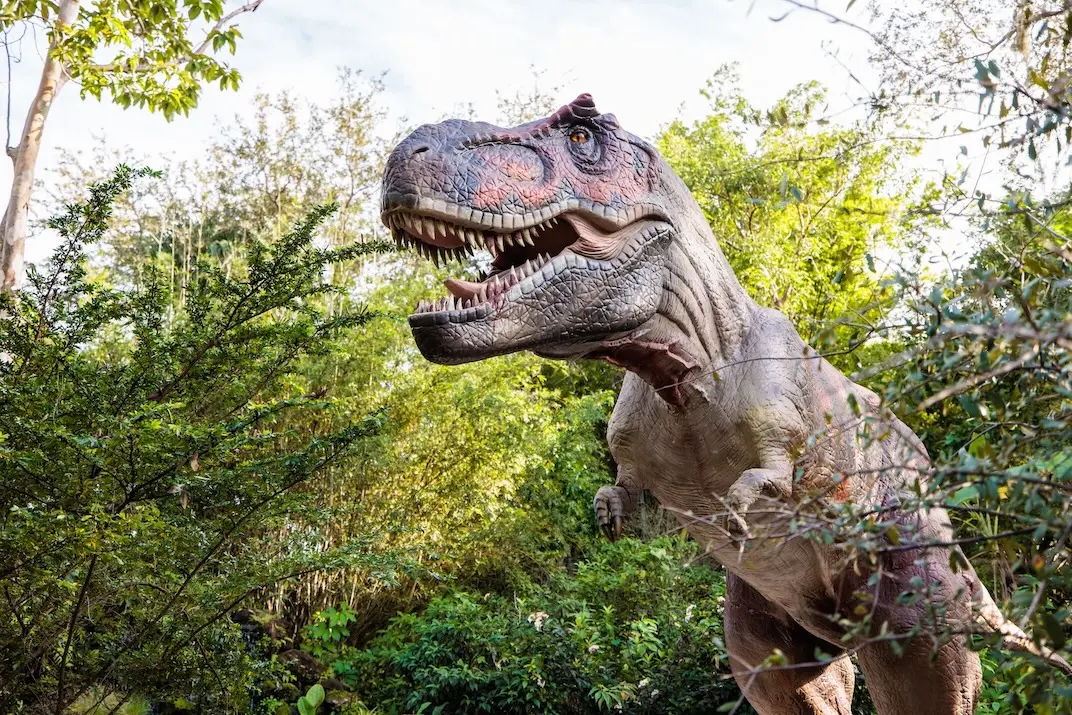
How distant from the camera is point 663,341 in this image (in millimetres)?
2533

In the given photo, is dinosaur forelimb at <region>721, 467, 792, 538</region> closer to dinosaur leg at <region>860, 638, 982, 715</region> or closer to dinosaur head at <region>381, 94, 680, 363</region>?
dinosaur head at <region>381, 94, 680, 363</region>

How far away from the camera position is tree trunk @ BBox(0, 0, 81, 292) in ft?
20.3

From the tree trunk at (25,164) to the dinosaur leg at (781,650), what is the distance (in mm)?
4905

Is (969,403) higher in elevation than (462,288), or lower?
lower

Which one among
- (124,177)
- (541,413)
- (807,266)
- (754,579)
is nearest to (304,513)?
(124,177)

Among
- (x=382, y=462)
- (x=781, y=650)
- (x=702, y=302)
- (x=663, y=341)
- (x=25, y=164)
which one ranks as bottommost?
(x=781, y=650)

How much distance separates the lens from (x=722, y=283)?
2.69 m

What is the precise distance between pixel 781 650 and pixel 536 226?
1.50 metres

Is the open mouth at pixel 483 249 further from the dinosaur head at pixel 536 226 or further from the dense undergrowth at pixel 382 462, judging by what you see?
the dense undergrowth at pixel 382 462

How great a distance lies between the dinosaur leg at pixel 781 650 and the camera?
3014 millimetres

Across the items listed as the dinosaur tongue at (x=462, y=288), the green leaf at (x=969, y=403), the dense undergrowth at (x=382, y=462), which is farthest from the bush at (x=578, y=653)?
the green leaf at (x=969, y=403)

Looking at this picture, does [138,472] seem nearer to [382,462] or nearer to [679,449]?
[679,449]

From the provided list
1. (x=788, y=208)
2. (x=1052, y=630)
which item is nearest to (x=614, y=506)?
(x=1052, y=630)

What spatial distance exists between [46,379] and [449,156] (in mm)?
2441
